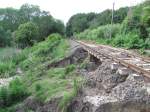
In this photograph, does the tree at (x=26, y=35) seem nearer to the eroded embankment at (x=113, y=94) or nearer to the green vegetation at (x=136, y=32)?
the green vegetation at (x=136, y=32)

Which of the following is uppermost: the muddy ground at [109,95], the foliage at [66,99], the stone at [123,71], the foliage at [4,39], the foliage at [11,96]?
the stone at [123,71]

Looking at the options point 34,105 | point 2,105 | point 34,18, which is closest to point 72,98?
point 34,105

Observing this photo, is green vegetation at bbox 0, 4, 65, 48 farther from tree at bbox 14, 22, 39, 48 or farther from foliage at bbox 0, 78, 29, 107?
foliage at bbox 0, 78, 29, 107

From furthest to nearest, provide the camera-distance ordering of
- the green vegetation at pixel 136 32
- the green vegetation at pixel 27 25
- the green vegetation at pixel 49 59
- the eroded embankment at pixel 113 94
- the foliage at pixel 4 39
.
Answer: the foliage at pixel 4 39, the green vegetation at pixel 27 25, the green vegetation at pixel 136 32, the green vegetation at pixel 49 59, the eroded embankment at pixel 113 94

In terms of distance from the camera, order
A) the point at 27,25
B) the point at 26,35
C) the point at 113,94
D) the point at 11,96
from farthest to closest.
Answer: the point at 27,25 → the point at 26,35 → the point at 11,96 → the point at 113,94

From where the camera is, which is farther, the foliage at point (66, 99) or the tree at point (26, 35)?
Result: the tree at point (26, 35)

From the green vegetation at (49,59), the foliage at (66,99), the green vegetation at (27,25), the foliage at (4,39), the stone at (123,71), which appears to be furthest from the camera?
the foliage at (4,39)

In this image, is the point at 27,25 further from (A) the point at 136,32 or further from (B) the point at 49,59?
(B) the point at 49,59

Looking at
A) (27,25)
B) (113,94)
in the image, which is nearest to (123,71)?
(113,94)

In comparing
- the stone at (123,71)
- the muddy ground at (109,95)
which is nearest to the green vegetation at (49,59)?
the muddy ground at (109,95)

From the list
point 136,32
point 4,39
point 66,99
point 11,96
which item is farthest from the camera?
point 4,39

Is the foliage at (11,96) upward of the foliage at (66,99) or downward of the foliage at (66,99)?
downward

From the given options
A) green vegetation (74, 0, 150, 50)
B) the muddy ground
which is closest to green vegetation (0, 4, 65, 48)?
green vegetation (74, 0, 150, 50)

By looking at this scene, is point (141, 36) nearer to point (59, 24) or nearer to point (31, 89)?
point (31, 89)
